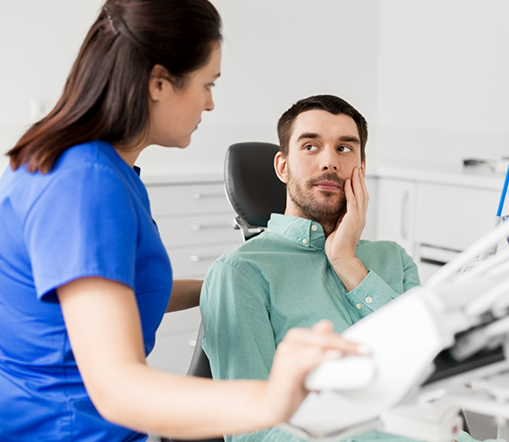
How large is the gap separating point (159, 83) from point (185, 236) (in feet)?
6.67

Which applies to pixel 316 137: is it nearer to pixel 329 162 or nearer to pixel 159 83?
pixel 329 162

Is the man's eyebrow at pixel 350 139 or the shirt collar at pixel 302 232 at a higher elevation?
the man's eyebrow at pixel 350 139

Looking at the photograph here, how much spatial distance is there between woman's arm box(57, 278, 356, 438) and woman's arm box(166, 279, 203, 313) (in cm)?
53

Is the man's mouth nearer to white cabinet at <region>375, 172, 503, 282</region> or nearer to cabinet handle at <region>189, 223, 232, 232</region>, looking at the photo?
white cabinet at <region>375, 172, 503, 282</region>

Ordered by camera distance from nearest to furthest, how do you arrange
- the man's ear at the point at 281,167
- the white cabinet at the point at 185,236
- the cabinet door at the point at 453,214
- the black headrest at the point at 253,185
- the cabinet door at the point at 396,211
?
1. the man's ear at the point at 281,167
2. the black headrest at the point at 253,185
3. the cabinet door at the point at 453,214
4. the white cabinet at the point at 185,236
5. the cabinet door at the point at 396,211

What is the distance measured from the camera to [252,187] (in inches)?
69.1

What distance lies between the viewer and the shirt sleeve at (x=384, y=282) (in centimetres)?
136

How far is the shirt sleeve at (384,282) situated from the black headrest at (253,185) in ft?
1.15

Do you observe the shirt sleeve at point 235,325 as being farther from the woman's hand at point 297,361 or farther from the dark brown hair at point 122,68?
the woman's hand at point 297,361

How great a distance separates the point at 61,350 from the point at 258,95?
9.49 feet

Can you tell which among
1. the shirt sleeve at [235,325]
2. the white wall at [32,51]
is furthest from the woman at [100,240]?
the white wall at [32,51]

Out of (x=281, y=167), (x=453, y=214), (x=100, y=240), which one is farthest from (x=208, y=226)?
(x=100, y=240)

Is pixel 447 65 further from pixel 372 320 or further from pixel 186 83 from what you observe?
pixel 372 320

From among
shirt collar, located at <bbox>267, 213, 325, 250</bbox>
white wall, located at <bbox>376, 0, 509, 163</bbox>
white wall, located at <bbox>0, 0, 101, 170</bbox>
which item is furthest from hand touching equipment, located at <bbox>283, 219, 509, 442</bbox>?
white wall, located at <bbox>376, 0, 509, 163</bbox>
